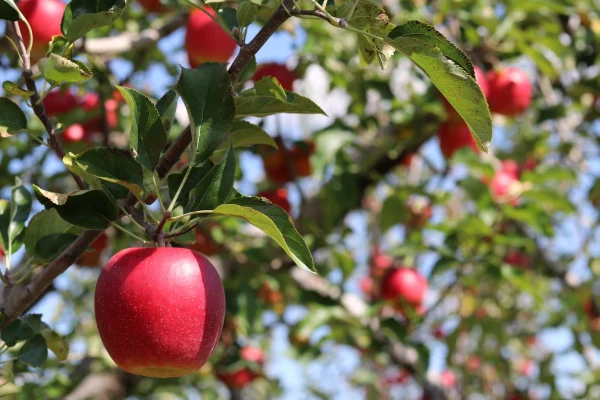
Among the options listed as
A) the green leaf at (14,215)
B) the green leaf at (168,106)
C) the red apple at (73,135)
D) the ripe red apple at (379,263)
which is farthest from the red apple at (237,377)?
the green leaf at (168,106)

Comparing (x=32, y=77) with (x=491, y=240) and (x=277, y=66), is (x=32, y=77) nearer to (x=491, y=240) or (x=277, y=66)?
(x=277, y=66)

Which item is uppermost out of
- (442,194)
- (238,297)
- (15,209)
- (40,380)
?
(15,209)

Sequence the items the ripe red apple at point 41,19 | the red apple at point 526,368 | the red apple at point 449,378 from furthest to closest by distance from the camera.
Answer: the red apple at point 526,368 → the red apple at point 449,378 → the ripe red apple at point 41,19

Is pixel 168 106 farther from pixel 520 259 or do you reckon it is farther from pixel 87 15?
pixel 520 259

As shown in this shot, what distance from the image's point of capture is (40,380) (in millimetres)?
2111

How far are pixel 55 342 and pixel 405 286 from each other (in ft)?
4.82

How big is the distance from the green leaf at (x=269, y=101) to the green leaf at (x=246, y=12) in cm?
9

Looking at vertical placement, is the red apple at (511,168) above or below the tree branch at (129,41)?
below

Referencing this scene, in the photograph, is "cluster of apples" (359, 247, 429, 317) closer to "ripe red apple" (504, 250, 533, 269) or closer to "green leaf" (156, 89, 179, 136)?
"ripe red apple" (504, 250, 533, 269)

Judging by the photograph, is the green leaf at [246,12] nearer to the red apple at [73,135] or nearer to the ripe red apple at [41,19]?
the ripe red apple at [41,19]

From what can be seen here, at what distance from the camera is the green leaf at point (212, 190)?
29.4 inches

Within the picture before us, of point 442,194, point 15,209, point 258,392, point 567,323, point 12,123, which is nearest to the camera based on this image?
point 12,123

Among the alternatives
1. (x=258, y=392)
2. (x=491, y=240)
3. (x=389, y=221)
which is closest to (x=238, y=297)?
(x=389, y=221)

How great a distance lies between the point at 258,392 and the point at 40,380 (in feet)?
9.62
